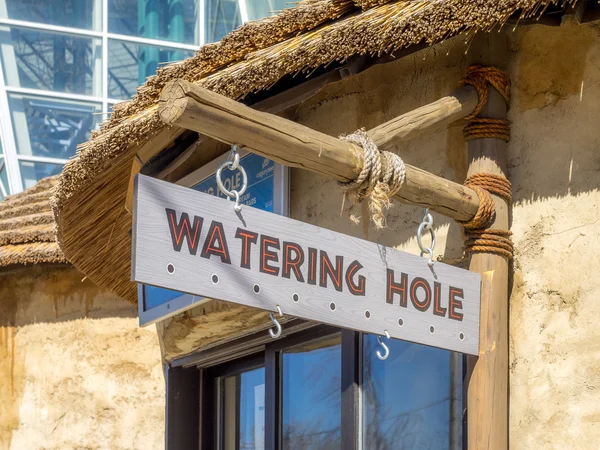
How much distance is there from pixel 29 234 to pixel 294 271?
4.12 meters

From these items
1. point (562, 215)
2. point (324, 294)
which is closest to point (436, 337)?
point (324, 294)

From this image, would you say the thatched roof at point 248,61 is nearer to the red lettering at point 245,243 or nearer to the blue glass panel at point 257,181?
the blue glass panel at point 257,181

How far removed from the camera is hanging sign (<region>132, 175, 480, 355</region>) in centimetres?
315

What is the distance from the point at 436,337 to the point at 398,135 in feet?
2.43

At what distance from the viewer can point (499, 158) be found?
4191 millimetres

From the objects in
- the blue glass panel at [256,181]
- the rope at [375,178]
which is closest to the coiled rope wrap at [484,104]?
the rope at [375,178]

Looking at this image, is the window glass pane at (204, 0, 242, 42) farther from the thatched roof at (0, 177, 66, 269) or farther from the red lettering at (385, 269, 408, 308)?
the red lettering at (385, 269, 408, 308)

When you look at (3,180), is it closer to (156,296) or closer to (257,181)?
(156,296)

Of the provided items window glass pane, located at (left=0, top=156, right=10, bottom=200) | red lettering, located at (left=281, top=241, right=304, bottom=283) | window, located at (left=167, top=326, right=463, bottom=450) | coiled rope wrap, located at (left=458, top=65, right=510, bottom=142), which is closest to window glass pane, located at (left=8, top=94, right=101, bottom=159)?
window glass pane, located at (left=0, top=156, right=10, bottom=200)

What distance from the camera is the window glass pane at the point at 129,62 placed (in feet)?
65.9

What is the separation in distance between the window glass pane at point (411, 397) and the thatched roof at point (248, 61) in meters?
1.10

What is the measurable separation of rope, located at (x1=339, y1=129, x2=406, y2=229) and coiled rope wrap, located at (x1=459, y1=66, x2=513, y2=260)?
444mm

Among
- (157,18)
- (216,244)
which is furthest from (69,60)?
(216,244)

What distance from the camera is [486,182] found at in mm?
4113
